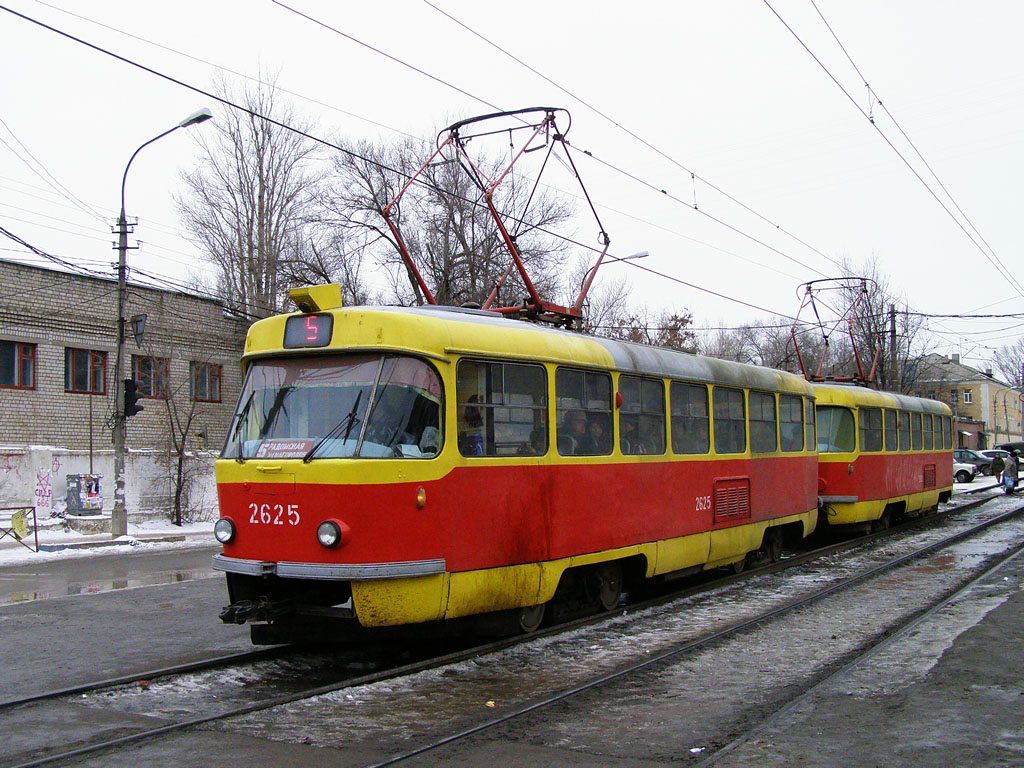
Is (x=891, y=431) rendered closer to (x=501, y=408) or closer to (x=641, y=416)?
(x=641, y=416)

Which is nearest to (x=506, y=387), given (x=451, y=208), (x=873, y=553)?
(x=873, y=553)

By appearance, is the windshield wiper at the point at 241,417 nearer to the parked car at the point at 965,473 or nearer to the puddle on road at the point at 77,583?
the puddle on road at the point at 77,583

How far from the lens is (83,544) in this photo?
64.1ft

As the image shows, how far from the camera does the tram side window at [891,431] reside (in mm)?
19344

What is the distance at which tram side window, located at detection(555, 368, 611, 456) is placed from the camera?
8.83 meters

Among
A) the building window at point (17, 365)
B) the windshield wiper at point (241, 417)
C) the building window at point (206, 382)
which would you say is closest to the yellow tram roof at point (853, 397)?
the windshield wiper at point (241, 417)

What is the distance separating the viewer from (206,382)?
34.2 metres

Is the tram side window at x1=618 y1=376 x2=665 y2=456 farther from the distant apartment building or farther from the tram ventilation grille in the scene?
the distant apartment building

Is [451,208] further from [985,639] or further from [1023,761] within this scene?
[1023,761]

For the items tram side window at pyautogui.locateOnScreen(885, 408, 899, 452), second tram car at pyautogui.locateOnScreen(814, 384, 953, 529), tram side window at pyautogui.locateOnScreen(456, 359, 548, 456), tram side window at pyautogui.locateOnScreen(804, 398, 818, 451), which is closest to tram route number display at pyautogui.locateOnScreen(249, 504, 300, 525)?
tram side window at pyautogui.locateOnScreen(456, 359, 548, 456)

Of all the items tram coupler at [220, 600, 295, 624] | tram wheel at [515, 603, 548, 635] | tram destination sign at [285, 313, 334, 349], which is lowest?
tram wheel at [515, 603, 548, 635]

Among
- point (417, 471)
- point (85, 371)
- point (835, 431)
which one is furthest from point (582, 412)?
point (85, 371)

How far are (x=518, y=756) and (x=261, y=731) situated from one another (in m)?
1.65

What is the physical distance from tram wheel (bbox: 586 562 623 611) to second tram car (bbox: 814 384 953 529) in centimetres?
890
